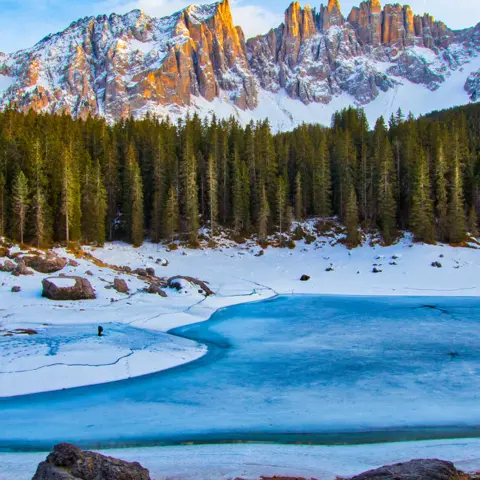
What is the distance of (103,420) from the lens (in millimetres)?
11234

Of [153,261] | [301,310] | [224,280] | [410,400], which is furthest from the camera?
[153,261]

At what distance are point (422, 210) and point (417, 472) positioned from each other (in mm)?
50030

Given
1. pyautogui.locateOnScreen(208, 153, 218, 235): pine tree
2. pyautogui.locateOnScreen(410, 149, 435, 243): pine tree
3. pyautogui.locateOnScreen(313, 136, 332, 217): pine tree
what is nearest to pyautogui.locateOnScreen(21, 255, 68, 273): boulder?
pyautogui.locateOnScreen(208, 153, 218, 235): pine tree

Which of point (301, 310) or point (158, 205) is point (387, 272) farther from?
point (158, 205)

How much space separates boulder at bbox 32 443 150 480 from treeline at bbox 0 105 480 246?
4224 cm

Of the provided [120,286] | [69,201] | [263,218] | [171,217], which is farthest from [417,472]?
[171,217]

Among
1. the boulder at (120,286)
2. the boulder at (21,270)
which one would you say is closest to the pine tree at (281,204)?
the boulder at (120,286)

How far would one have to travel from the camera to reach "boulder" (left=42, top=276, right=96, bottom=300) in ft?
94.5

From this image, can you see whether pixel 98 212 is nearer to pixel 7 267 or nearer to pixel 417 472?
pixel 7 267

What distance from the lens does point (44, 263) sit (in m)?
35.1

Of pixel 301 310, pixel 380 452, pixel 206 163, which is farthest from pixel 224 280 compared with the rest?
pixel 380 452

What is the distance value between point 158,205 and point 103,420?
48.8 meters

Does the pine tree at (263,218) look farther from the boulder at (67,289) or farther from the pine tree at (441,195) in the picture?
the boulder at (67,289)

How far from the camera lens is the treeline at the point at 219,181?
1944 inches
